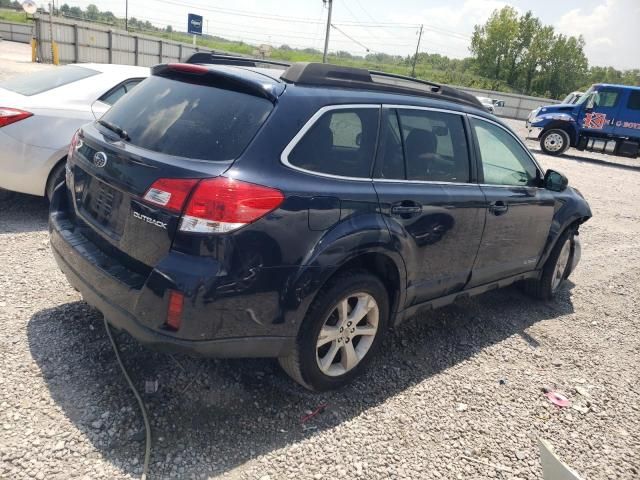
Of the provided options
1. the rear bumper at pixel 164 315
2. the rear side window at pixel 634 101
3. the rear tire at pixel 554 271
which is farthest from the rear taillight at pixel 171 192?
the rear side window at pixel 634 101

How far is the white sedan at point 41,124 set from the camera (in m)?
4.71

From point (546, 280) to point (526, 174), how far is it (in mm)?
1191

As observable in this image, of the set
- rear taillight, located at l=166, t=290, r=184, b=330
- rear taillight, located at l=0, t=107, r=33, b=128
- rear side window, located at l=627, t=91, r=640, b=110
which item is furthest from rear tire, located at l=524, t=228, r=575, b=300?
rear side window, located at l=627, t=91, r=640, b=110

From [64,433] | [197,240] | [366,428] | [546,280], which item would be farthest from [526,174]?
[64,433]

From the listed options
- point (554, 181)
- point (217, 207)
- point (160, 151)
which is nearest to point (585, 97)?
point (554, 181)

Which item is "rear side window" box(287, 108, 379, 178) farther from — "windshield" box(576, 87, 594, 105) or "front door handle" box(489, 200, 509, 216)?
"windshield" box(576, 87, 594, 105)

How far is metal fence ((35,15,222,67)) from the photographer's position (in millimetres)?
28078

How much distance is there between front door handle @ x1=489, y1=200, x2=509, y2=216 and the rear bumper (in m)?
1.90

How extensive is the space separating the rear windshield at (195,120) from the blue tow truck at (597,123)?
19028 mm

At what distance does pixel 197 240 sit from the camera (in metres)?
2.29

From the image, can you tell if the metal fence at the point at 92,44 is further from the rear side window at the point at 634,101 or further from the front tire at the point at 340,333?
the front tire at the point at 340,333

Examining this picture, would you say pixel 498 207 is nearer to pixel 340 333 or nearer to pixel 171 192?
pixel 340 333

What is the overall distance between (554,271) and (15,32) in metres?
59.1

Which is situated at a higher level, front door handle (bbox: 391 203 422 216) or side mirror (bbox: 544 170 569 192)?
side mirror (bbox: 544 170 569 192)
